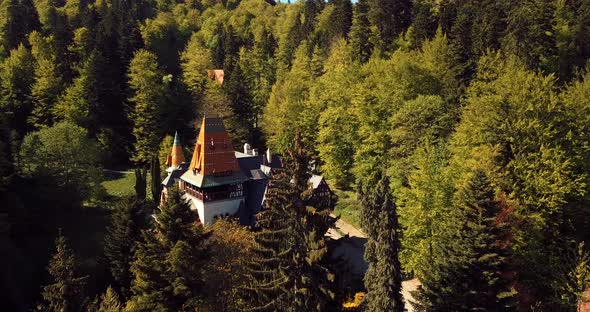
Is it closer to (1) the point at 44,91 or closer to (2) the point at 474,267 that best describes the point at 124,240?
(2) the point at 474,267

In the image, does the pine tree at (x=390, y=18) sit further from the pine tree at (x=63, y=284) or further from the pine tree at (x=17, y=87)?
the pine tree at (x=17, y=87)

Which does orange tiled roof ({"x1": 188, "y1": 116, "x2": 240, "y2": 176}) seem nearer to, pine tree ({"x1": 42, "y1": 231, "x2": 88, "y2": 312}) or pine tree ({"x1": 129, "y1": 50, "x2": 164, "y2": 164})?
pine tree ({"x1": 42, "y1": 231, "x2": 88, "y2": 312})

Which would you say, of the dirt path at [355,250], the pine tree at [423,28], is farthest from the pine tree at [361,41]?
the dirt path at [355,250]

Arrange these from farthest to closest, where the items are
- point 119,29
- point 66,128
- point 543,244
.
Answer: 1. point 119,29
2. point 66,128
3. point 543,244

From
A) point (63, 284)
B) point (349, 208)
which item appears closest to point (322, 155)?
point (349, 208)

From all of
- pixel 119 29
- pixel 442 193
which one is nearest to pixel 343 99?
pixel 442 193

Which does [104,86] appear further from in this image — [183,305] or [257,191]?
[183,305]
